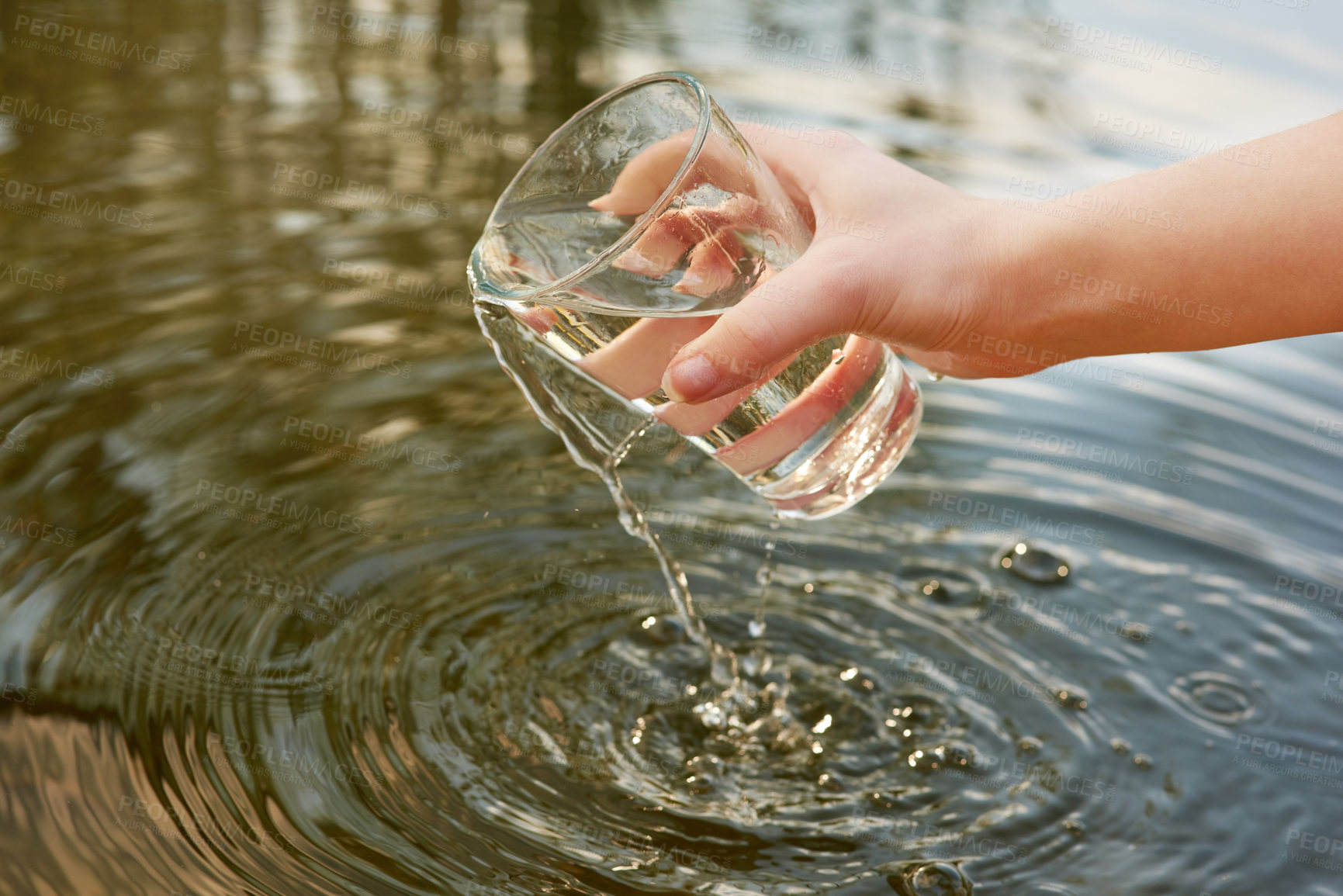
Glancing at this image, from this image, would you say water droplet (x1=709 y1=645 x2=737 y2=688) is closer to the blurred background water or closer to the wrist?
the blurred background water

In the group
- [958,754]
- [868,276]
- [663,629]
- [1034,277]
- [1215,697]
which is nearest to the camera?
[868,276]

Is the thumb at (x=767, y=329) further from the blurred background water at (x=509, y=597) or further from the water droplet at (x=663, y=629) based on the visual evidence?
the water droplet at (x=663, y=629)

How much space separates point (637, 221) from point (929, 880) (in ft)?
2.60

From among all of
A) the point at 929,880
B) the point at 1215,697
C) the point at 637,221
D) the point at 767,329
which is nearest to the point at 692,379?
the point at 767,329

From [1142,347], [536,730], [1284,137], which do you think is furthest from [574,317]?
[1284,137]

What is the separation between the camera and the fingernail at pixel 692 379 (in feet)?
4.08

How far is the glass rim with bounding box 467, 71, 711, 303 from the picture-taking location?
1.18m

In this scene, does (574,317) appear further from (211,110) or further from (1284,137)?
(211,110)

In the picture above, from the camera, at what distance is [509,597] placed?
1.89 meters

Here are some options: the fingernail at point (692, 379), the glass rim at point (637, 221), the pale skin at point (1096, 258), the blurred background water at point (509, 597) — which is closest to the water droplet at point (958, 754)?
the blurred background water at point (509, 597)

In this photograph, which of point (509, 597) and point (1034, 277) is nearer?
point (1034, 277)

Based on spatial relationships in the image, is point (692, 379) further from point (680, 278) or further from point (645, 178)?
point (645, 178)

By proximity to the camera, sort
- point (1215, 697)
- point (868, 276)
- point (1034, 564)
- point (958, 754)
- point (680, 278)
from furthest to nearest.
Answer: point (1034, 564) → point (1215, 697) → point (958, 754) → point (868, 276) → point (680, 278)

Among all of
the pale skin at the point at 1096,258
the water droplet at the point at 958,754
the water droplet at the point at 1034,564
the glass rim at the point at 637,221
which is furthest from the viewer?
the water droplet at the point at 1034,564
